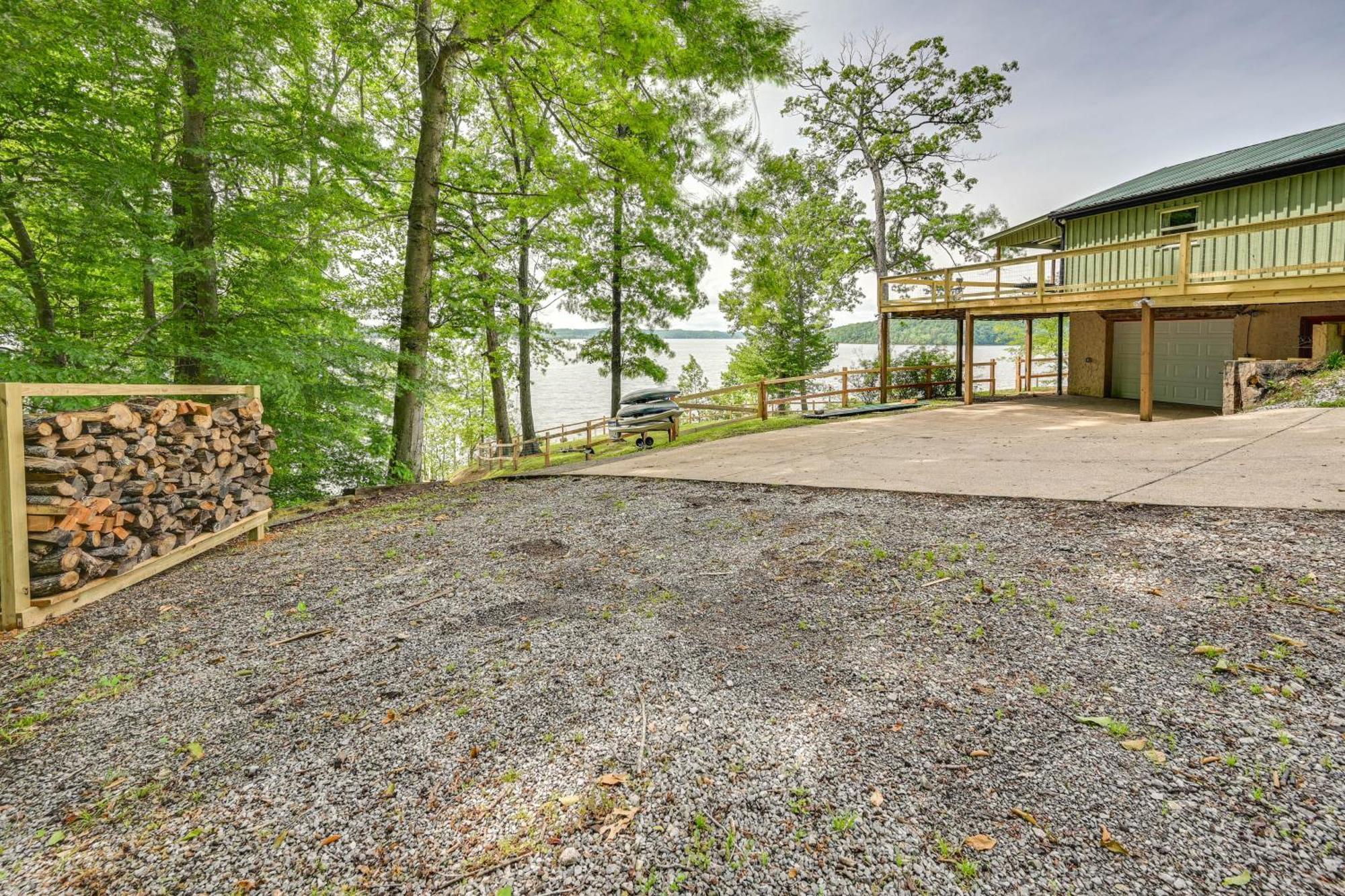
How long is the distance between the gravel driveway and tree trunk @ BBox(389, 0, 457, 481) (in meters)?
5.28

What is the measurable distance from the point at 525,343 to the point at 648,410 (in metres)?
5.85

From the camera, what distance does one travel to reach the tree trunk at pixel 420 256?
30.2ft

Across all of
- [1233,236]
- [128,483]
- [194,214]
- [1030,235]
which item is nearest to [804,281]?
[1030,235]

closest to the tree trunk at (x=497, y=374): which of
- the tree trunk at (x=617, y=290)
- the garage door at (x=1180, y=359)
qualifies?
the tree trunk at (x=617, y=290)

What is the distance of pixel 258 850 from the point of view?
2.03 meters

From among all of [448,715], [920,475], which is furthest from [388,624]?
[920,475]

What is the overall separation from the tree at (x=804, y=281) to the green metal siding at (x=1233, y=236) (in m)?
7.90

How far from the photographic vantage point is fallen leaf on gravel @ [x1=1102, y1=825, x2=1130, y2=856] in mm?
1877

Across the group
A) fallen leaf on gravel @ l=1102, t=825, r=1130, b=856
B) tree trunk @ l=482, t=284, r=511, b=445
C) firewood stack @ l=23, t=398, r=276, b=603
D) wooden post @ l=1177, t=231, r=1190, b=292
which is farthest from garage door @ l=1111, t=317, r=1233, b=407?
firewood stack @ l=23, t=398, r=276, b=603

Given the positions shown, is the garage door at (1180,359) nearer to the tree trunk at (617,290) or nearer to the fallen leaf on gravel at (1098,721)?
the tree trunk at (617,290)

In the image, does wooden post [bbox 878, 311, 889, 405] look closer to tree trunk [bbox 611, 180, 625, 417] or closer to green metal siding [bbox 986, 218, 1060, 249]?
green metal siding [bbox 986, 218, 1060, 249]

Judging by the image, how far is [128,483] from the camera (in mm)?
4508

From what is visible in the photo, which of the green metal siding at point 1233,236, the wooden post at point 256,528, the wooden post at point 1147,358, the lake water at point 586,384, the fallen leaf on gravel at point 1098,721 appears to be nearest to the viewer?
the fallen leaf on gravel at point 1098,721

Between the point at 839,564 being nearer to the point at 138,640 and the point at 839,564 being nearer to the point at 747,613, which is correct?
the point at 747,613
